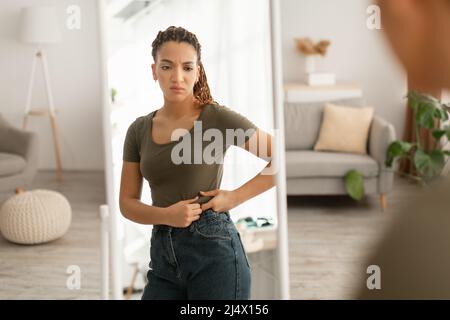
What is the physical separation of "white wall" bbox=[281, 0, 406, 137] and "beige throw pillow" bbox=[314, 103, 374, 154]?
1.20 ft

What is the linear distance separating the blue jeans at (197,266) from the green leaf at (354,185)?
1.54 meters

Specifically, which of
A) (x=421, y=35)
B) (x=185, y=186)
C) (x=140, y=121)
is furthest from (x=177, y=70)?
(x=421, y=35)

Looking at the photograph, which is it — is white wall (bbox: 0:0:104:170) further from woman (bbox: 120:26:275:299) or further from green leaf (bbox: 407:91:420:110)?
woman (bbox: 120:26:275:299)

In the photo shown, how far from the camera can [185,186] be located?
136cm

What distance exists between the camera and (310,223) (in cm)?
274

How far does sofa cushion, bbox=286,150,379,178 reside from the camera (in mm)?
2826

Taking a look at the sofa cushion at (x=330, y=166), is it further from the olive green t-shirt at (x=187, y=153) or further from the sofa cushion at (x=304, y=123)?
the olive green t-shirt at (x=187, y=153)

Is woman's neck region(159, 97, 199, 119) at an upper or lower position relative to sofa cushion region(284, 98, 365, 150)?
upper

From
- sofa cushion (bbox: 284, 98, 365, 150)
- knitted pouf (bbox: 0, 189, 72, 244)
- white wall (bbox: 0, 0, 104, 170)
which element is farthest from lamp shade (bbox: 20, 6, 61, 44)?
sofa cushion (bbox: 284, 98, 365, 150)

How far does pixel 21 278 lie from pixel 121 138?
105 centimetres

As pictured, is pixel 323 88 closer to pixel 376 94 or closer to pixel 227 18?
pixel 376 94

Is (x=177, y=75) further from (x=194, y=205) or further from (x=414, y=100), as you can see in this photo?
(x=414, y=100)

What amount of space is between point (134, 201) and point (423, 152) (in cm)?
170

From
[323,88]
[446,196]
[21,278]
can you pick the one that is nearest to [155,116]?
[446,196]
